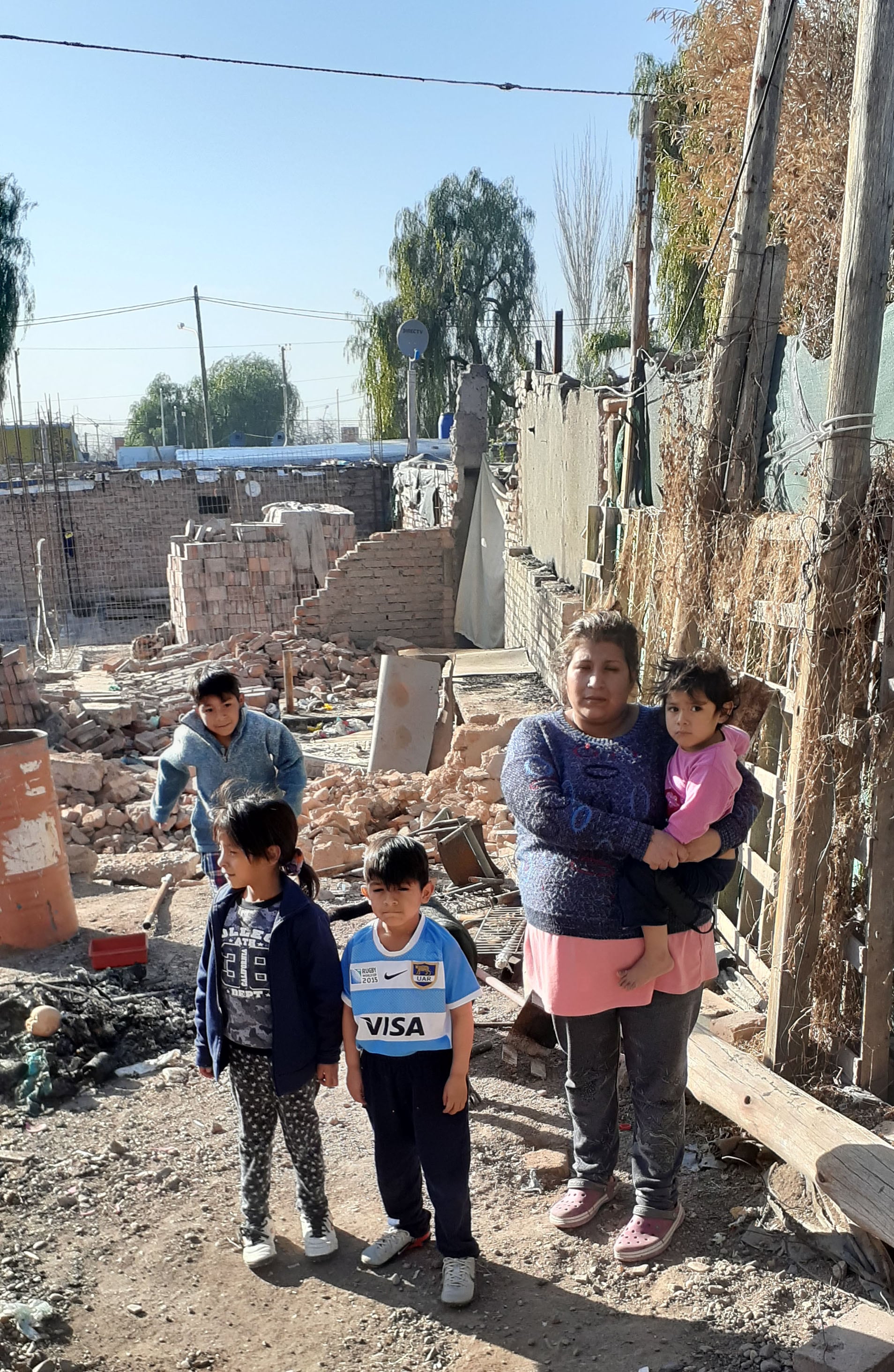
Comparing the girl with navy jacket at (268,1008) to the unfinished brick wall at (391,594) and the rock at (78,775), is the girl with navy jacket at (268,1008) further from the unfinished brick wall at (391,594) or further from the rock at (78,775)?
the unfinished brick wall at (391,594)

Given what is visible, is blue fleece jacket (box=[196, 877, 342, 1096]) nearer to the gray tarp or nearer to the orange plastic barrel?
the orange plastic barrel

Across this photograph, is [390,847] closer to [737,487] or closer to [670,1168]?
[670,1168]

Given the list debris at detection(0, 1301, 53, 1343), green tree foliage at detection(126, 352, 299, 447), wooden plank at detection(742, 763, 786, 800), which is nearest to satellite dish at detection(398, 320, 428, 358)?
wooden plank at detection(742, 763, 786, 800)

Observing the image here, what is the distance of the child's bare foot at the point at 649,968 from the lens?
2626 mm

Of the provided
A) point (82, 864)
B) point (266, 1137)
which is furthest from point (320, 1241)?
point (82, 864)

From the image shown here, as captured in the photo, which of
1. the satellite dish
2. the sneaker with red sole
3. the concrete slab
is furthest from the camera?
the satellite dish

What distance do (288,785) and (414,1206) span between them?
1535mm

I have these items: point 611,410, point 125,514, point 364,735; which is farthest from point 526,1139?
point 125,514

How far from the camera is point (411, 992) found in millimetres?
2635

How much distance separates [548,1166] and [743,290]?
3688mm

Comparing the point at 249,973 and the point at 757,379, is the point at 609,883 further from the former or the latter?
the point at 757,379

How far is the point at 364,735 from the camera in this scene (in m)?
10.8

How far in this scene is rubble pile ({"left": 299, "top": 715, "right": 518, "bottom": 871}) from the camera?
641 centimetres

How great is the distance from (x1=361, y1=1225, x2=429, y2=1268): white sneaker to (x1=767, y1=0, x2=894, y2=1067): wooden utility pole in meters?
1.45
